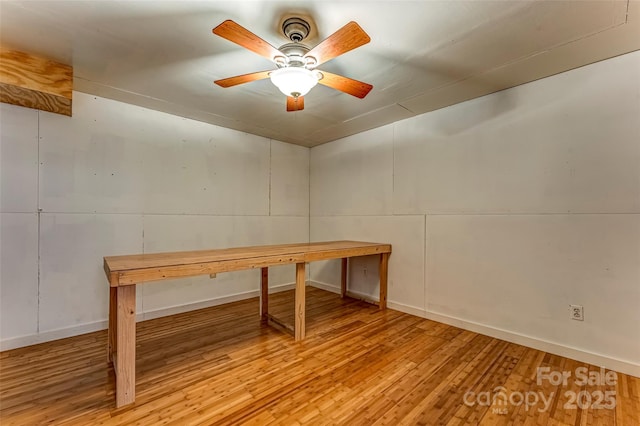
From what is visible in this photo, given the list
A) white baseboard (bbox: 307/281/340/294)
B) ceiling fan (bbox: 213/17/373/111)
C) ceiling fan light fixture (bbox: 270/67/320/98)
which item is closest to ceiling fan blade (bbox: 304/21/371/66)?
ceiling fan (bbox: 213/17/373/111)

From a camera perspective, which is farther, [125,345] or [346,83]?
[346,83]

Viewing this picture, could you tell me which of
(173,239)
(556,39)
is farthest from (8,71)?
(556,39)

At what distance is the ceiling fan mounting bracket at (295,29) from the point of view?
1.88 metres

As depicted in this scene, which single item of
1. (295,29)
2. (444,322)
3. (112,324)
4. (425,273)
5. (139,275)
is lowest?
(444,322)

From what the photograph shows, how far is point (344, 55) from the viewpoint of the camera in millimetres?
2270

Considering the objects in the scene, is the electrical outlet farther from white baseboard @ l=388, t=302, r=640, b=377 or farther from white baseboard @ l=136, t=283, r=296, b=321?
white baseboard @ l=136, t=283, r=296, b=321

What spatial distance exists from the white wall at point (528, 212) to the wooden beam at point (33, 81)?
346 cm

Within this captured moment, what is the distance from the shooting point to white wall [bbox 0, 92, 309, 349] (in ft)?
8.74

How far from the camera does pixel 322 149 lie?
4.96 meters

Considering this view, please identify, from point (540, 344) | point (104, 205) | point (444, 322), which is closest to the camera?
point (540, 344)

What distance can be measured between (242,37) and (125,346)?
2.09 metres

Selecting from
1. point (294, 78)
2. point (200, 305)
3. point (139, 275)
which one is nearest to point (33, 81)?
point (139, 275)

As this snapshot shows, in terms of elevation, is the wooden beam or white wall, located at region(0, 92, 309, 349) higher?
the wooden beam

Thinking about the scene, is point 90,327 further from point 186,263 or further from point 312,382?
point 312,382
